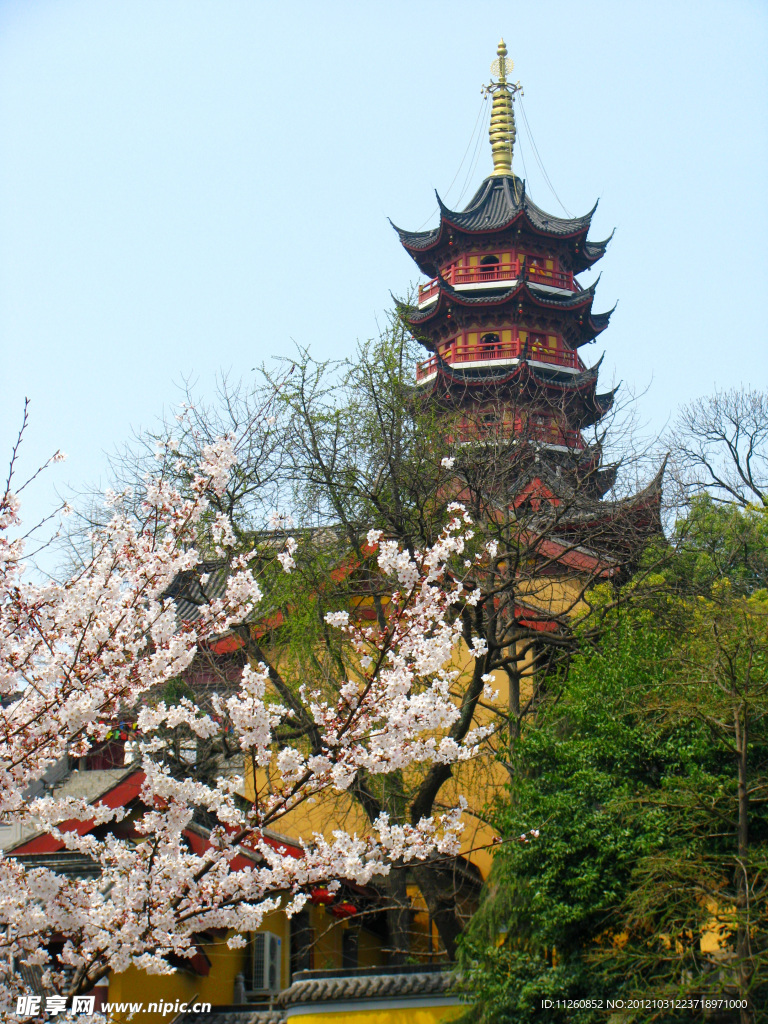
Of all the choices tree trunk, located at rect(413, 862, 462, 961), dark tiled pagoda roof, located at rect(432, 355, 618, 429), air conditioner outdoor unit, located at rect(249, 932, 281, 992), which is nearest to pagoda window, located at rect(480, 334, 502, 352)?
dark tiled pagoda roof, located at rect(432, 355, 618, 429)

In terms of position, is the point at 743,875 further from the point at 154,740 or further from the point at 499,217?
the point at 499,217

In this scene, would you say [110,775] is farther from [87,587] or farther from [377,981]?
[87,587]

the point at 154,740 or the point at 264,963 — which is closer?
the point at 154,740

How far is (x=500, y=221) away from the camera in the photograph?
29.3 metres

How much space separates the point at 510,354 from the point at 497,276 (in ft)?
8.61

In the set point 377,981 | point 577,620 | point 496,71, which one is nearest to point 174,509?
point 377,981

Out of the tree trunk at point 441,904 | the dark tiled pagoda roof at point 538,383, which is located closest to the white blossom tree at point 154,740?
the tree trunk at point 441,904

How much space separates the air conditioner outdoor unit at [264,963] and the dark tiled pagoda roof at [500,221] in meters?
21.6

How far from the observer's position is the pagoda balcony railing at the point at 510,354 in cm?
2752

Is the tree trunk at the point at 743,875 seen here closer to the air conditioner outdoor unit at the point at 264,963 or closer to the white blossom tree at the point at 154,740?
the white blossom tree at the point at 154,740

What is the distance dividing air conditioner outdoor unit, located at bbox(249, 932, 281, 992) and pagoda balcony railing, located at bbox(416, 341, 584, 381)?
17.5 m

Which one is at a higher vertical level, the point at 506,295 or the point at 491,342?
the point at 506,295

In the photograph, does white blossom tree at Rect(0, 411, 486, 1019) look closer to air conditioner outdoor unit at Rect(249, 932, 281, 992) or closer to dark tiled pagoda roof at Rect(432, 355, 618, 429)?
air conditioner outdoor unit at Rect(249, 932, 281, 992)

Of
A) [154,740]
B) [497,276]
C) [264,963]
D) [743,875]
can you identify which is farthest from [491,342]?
[154,740]
